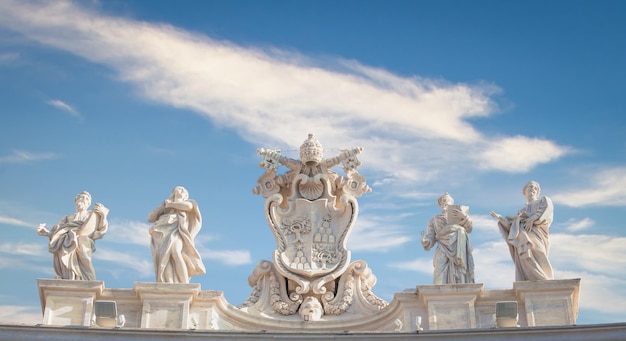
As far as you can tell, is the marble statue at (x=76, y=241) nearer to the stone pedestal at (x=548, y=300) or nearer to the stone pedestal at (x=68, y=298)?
the stone pedestal at (x=68, y=298)

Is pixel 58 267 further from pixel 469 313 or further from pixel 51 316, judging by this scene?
pixel 469 313

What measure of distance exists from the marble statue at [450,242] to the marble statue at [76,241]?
6.36m

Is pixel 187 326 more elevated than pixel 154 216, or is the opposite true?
pixel 154 216

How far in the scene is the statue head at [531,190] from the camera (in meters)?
24.8

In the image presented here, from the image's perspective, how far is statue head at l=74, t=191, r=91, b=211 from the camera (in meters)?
24.9

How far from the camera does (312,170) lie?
25.8 meters

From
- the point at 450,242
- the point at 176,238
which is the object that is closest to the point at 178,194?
the point at 176,238

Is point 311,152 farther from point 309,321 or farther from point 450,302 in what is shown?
point 450,302

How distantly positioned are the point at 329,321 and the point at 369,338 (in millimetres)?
1728

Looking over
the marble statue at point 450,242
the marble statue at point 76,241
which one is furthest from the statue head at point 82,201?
the marble statue at point 450,242

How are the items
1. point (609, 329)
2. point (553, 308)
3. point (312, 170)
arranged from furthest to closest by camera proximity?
point (312, 170) < point (553, 308) < point (609, 329)

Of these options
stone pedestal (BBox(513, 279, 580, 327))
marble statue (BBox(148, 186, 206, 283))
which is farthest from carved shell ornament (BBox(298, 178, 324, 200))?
stone pedestal (BBox(513, 279, 580, 327))

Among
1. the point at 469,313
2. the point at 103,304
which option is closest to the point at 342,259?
the point at 469,313

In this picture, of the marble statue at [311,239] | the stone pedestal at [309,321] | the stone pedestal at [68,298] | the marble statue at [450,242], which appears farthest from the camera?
the marble statue at [311,239]
